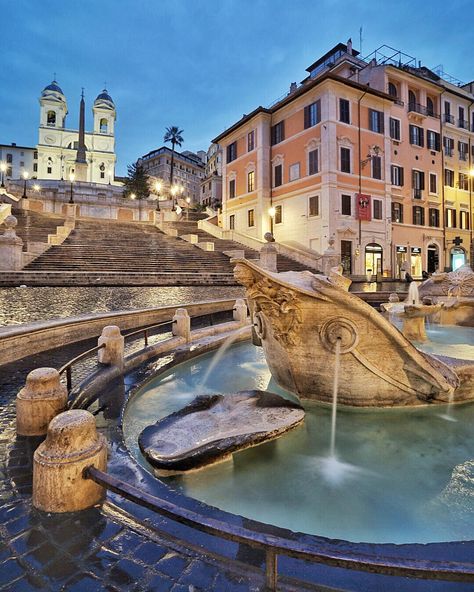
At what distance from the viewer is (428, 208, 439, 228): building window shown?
34.4 m

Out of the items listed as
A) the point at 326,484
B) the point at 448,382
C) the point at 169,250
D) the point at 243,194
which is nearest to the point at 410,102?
the point at 243,194

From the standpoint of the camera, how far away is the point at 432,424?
4.47 m

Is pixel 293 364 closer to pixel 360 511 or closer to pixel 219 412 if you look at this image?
pixel 219 412

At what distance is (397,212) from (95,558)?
1383 inches

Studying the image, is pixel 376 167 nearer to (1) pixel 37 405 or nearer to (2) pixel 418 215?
(2) pixel 418 215

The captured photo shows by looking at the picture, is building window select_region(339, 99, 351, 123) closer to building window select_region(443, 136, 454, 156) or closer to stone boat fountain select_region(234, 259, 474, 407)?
building window select_region(443, 136, 454, 156)

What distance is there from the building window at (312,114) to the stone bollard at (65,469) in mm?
31367

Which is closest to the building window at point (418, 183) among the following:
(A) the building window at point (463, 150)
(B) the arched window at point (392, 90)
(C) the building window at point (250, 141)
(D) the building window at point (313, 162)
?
(B) the arched window at point (392, 90)

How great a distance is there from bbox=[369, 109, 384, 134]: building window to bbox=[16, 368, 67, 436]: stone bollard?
33774 mm

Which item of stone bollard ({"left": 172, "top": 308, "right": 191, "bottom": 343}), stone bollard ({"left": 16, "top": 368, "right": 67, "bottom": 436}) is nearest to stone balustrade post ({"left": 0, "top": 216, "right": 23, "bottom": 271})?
stone bollard ({"left": 172, "top": 308, "right": 191, "bottom": 343})

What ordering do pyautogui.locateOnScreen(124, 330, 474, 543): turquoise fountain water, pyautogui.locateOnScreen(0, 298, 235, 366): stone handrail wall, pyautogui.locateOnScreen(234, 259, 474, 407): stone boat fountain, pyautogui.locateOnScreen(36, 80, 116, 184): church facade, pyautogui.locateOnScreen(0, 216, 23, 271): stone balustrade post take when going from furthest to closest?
1. pyautogui.locateOnScreen(36, 80, 116, 184): church facade
2. pyautogui.locateOnScreen(0, 216, 23, 271): stone balustrade post
3. pyautogui.locateOnScreen(0, 298, 235, 366): stone handrail wall
4. pyautogui.locateOnScreen(234, 259, 474, 407): stone boat fountain
5. pyautogui.locateOnScreen(124, 330, 474, 543): turquoise fountain water

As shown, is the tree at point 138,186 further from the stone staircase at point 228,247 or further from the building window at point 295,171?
the building window at point 295,171

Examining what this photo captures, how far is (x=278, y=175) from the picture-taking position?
32.8 metres

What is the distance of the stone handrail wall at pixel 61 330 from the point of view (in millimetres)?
6511
